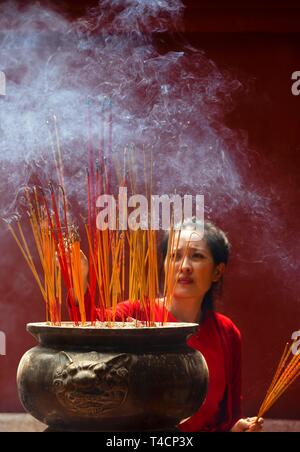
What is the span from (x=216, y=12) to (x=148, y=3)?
15.8 inches

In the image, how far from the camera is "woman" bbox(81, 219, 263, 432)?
2.53 meters

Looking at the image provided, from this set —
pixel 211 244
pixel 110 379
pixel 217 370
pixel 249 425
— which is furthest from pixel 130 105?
pixel 110 379

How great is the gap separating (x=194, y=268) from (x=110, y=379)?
0.86m

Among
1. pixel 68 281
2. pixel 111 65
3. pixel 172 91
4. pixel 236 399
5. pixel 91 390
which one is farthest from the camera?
pixel 172 91

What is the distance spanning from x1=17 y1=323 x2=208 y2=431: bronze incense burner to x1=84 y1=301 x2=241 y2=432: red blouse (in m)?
0.44

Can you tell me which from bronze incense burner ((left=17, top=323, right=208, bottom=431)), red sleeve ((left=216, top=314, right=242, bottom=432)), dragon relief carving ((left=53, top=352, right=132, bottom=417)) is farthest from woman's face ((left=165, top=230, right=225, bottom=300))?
dragon relief carving ((left=53, top=352, right=132, bottom=417))

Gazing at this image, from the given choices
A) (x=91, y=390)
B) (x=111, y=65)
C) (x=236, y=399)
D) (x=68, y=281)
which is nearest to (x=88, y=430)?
(x=91, y=390)

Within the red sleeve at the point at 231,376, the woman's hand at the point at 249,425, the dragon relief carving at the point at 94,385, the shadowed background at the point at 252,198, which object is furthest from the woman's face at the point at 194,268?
the shadowed background at the point at 252,198

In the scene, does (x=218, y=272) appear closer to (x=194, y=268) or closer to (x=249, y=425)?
(x=194, y=268)

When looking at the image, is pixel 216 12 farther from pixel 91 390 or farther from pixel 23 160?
pixel 91 390

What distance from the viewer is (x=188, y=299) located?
106 inches

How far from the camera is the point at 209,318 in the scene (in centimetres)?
276

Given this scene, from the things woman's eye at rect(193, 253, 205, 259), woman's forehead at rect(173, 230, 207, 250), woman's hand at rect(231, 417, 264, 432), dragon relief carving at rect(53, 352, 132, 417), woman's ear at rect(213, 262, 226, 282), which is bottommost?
woman's hand at rect(231, 417, 264, 432)

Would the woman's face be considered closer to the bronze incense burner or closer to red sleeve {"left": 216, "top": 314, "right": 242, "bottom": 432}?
red sleeve {"left": 216, "top": 314, "right": 242, "bottom": 432}
